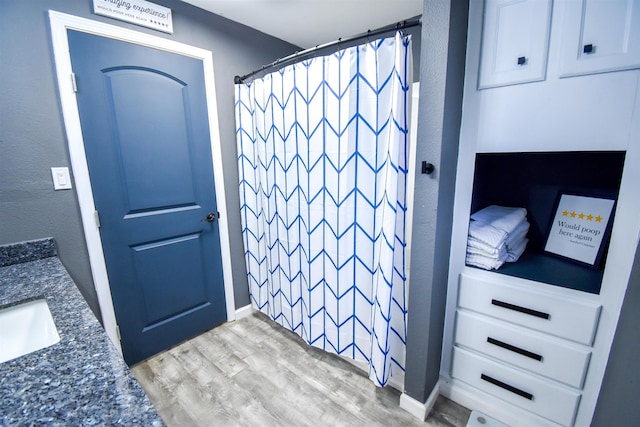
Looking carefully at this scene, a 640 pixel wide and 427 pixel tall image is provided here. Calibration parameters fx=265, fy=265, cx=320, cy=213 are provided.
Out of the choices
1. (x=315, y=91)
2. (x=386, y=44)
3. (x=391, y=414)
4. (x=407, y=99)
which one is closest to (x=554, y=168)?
(x=407, y=99)

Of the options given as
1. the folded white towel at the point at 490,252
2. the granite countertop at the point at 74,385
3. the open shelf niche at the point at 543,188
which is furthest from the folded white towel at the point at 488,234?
the granite countertop at the point at 74,385

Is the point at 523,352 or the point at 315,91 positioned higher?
the point at 315,91

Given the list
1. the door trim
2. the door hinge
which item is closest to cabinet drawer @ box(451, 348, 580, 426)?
the door trim

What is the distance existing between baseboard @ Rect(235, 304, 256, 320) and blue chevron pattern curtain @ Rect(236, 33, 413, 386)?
18.4 inches

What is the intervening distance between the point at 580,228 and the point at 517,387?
0.83 meters

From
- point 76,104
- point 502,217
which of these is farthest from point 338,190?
point 76,104

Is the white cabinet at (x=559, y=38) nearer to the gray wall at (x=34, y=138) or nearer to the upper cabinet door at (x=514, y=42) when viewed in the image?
the upper cabinet door at (x=514, y=42)

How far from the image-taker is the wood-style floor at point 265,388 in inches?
54.0

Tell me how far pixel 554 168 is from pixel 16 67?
2.75 meters

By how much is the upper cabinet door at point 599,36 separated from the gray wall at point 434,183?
0.34 m

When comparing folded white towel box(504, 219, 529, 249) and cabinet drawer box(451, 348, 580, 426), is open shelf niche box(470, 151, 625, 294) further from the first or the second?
cabinet drawer box(451, 348, 580, 426)

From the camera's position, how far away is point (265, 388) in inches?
61.3

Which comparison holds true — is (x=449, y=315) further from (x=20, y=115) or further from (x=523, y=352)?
(x=20, y=115)

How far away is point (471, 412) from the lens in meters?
1.37
